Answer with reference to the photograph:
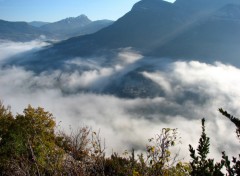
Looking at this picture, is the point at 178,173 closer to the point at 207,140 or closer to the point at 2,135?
the point at 207,140

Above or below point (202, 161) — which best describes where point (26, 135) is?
above

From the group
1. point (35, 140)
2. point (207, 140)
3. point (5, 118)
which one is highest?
point (5, 118)

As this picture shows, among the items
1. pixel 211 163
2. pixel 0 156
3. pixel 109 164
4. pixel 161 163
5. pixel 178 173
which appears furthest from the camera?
pixel 109 164

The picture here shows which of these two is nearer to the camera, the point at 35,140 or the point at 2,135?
the point at 35,140

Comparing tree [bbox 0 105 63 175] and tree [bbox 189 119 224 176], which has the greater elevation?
tree [bbox 0 105 63 175]

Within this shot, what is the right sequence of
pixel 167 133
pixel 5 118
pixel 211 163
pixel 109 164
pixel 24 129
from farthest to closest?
pixel 109 164 → pixel 5 118 → pixel 24 129 → pixel 167 133 → pixel 211 163

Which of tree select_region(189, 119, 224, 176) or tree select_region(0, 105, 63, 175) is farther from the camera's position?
tree select_region(0, 105, 63, 175)

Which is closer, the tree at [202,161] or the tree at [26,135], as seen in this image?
the tree at [202,161]

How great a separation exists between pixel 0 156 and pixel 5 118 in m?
6.46

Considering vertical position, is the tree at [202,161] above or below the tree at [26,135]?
below

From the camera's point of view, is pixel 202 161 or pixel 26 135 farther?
pixel 26 135

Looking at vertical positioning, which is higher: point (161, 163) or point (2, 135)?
point (2, 135)

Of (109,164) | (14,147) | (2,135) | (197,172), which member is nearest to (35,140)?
(14,147)

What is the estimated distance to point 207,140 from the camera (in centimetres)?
559
